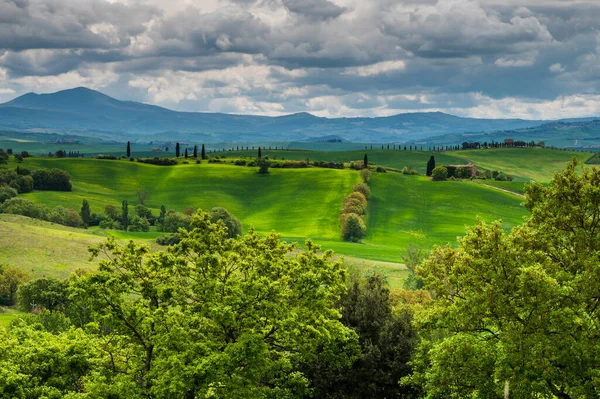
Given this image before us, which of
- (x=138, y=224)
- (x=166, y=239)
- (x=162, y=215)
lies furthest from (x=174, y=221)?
(x=166, y=239)

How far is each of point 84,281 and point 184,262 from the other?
5.63m

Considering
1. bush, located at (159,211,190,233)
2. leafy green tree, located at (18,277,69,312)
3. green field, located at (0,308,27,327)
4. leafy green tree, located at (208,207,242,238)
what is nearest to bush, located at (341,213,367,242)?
leafy green tree, located at (208,207,242,238)

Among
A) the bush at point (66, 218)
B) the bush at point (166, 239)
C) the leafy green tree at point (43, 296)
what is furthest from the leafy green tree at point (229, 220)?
the leafy green tree at point (43, 296)

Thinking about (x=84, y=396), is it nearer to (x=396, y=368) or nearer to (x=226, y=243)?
(x=226, y=243)

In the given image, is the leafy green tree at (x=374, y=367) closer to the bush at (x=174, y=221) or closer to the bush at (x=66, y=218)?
the bush at (x=174, y=221)

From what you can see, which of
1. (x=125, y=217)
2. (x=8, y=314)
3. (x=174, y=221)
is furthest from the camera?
(x=125, y=217)

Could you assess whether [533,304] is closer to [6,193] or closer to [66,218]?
[66,218]

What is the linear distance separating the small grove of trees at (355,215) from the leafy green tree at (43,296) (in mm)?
86500

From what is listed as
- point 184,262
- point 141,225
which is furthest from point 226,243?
Result: point 141,225

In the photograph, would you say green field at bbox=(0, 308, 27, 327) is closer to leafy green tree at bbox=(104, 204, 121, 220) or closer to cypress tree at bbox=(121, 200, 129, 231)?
cypress tree at bbox=(121, 200, 129, 231)

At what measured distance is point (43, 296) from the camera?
89.2 metres

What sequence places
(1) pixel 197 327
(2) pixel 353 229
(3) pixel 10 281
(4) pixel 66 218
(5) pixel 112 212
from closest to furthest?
(1) pixel 197 327 < (3) pixel 10 281 < (2) pixel 353 229 < (4) pixel 66 218 < (5) pixel 112 212

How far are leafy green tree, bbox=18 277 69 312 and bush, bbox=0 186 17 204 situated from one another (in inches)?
4097

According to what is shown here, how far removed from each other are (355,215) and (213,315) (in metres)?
138
